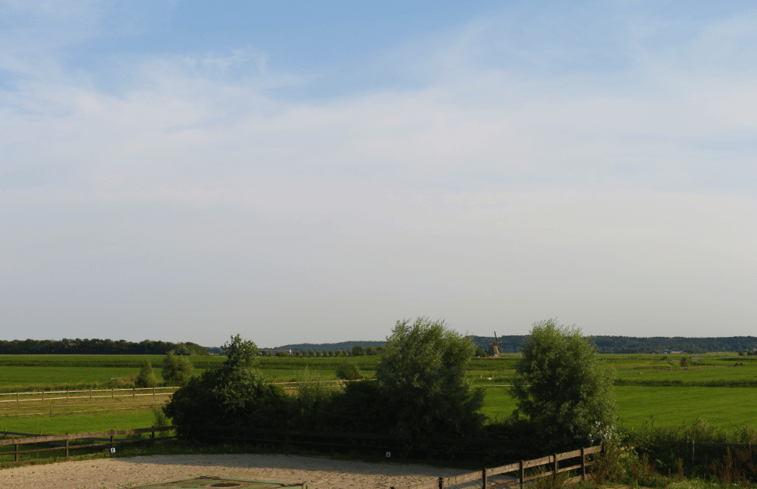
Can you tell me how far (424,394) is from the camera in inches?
936

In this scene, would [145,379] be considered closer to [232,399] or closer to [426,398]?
[232,399]

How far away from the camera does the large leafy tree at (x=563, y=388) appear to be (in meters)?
21.6

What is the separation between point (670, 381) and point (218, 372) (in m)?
62.3

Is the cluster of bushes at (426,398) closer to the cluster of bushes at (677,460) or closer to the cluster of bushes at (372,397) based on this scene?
the cluster of bushes at (372,397)

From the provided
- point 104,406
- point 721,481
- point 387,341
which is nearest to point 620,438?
point 721,481

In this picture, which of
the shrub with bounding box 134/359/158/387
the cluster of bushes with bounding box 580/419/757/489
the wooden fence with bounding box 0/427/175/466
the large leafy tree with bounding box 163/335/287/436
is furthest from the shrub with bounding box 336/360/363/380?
the cluster of bushes with bounding box 580/419/757/489

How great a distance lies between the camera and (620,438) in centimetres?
2169

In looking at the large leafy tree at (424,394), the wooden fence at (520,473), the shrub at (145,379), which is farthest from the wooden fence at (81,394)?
the wooden fence at (520,473)

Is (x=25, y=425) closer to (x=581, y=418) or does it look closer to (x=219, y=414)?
A: (x=219, y=414)

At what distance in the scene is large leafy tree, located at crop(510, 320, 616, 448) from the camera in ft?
70.8

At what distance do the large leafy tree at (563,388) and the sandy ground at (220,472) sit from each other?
11.7 feet

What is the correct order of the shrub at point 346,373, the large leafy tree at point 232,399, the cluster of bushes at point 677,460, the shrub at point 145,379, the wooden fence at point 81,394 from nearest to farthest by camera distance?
the cluster of bushes at point 677,460, the large leafy tree at point 232,399, the wooden fence at point 81,394, the shrub at point 145,379, the shrub at point 346,373

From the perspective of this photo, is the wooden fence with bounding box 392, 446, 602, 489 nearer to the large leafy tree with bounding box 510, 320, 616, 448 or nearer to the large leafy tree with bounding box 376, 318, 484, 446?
the large leafy tree with bounding box 510, 320, 616, 448

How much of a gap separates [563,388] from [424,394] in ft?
16.7
